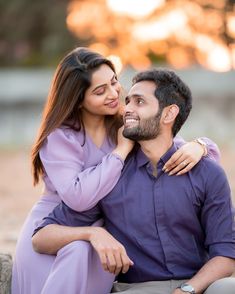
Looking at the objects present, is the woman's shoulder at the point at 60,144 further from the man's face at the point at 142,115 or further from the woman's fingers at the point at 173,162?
the woman's fingers at the point at 173,162

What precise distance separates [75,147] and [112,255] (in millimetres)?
604

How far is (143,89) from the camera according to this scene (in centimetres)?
423

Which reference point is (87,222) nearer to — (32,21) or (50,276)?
(50,276)

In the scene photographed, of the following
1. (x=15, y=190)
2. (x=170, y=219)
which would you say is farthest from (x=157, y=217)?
(x=15, y=190)

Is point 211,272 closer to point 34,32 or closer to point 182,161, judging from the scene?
point 182,161

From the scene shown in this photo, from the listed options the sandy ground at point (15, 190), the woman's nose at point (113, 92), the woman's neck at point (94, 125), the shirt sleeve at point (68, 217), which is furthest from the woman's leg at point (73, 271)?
the sandy ground at point (15, 190)

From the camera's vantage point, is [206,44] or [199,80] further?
[206,44]

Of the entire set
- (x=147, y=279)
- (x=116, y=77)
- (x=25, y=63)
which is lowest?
(x=25, y=63)

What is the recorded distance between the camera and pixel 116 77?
455cm

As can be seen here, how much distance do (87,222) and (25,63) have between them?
24861mm

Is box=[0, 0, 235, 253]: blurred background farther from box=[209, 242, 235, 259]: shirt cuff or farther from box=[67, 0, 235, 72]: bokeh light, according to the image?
box=[209, 242, 235, 259]: shirt cuff

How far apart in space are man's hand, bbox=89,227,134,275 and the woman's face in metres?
0.73

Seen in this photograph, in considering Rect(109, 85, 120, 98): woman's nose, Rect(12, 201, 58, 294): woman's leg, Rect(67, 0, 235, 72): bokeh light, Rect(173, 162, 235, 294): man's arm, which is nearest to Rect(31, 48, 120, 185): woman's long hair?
Rect(109, 85, 120, 98): woman's nose

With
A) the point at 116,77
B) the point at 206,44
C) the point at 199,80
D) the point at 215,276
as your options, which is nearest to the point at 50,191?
the point at 116,77
